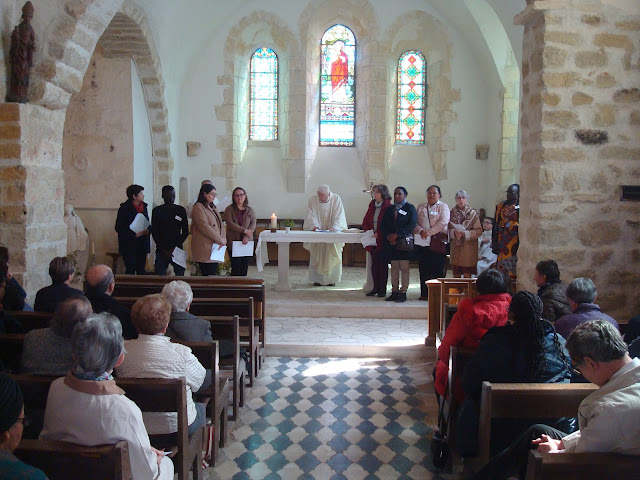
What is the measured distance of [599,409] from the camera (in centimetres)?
223

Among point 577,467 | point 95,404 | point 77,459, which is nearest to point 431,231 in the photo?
point 577,467

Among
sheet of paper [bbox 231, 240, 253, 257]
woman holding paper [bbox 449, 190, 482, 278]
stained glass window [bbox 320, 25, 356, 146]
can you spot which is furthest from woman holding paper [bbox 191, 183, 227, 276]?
stained glass window [bbox 320, 25, 356, 146]

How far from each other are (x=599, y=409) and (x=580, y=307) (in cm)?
161

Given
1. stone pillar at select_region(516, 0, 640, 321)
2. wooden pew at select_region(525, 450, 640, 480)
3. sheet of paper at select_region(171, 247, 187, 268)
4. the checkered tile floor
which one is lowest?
the checkered tile floor

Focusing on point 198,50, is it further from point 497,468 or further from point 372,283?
point 497,468

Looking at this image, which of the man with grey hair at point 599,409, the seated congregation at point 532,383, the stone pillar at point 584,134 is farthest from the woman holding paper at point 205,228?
the man with grey hair at point 599,409

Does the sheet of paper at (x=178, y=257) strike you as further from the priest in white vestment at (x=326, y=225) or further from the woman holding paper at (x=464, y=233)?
the woman holding paper at (x=464, y=233)

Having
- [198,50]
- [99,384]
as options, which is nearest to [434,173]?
[198,50]

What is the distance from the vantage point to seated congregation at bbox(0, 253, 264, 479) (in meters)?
2.28

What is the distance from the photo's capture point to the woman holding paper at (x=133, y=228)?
7414 mm

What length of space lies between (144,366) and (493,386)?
1.62 m

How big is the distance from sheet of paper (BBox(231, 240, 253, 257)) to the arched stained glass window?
5353 millimetres

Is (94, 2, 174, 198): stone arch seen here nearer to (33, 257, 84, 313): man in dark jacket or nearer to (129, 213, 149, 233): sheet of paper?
(129, 213, 149, 233): sheet of paper

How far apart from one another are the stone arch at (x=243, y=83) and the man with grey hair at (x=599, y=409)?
9333 millimetres
